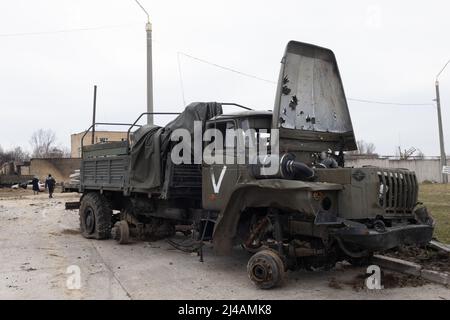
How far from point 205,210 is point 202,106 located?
200 cm

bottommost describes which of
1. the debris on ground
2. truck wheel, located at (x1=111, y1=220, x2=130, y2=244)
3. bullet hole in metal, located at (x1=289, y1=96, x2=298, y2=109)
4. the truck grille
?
the debris on ground

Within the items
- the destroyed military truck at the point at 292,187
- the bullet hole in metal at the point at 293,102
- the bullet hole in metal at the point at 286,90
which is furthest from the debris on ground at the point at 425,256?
the bullet hole in metal at the point at 286,90

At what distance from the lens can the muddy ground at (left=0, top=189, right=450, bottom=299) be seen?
6426mm

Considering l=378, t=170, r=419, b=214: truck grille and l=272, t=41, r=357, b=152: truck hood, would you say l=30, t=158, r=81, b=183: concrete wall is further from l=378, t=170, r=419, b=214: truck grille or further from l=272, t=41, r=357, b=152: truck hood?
l=378, t=170, r=419, b=214: truck grille

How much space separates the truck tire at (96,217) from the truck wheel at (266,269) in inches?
228

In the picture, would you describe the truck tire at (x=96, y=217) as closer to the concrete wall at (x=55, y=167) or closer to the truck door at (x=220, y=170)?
the truck door at (x=220, y=170)

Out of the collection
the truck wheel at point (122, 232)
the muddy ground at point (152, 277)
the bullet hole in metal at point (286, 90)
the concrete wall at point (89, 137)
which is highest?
the concrete wall at point (89, 137)

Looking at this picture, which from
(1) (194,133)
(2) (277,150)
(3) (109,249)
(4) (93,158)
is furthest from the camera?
(4) (93,158)

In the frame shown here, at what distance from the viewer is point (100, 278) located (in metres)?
7.47

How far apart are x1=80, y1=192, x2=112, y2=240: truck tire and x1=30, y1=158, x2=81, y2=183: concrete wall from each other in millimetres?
42067

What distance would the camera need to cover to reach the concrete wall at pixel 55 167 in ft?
172

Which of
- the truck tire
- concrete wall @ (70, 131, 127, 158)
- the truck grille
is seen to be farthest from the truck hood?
concrete wall @ (70, 131, 127, 158)
